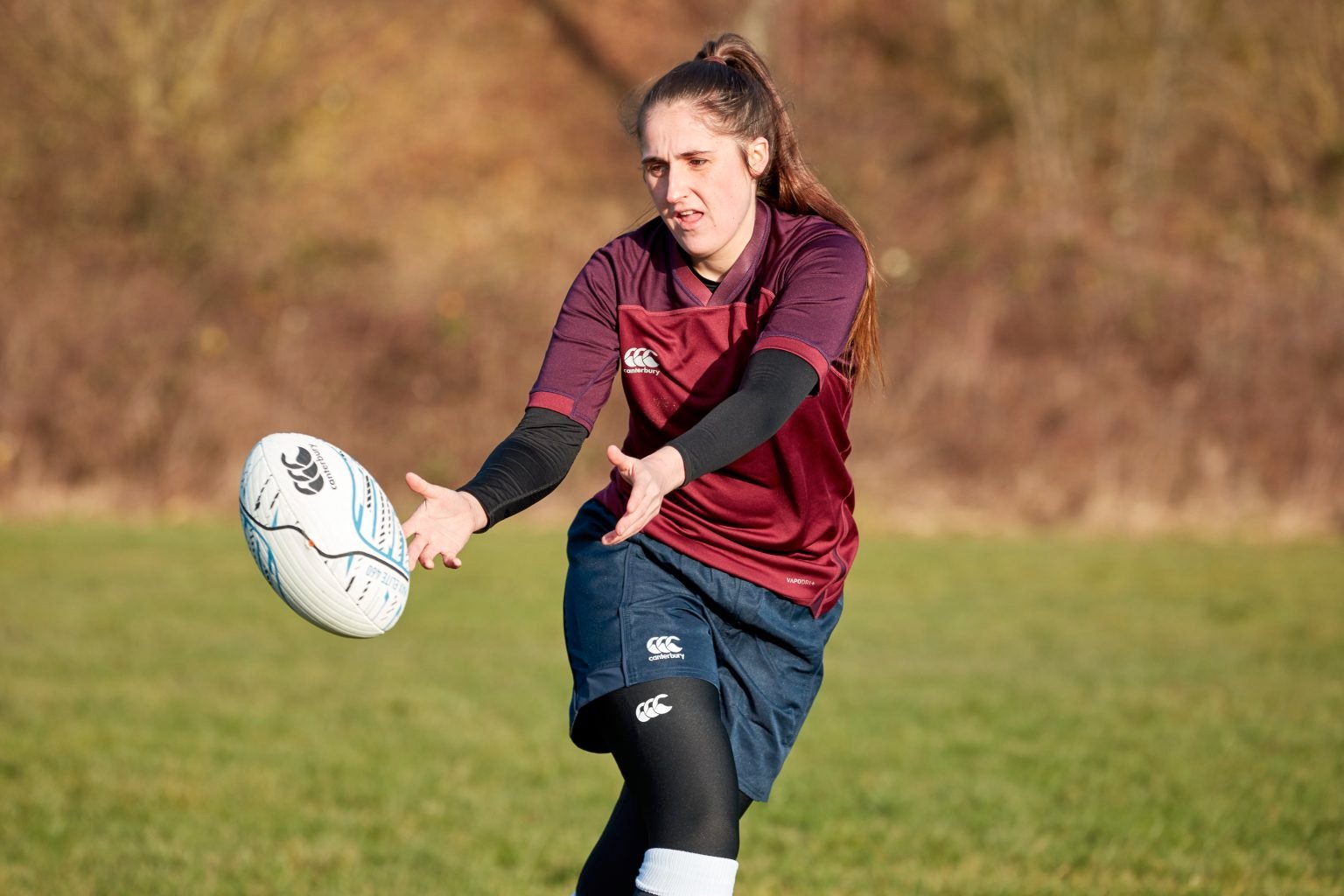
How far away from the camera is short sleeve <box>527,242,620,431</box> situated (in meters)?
3.04

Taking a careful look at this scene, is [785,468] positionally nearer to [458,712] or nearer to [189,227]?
[458,712]

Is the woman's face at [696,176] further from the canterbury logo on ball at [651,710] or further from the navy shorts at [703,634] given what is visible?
the canterbury logo on ball at [651,710]

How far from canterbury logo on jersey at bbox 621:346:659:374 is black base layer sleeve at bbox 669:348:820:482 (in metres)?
0.37

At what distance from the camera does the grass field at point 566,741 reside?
4699 mm

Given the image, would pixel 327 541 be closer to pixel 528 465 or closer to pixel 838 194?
pixel 528 465

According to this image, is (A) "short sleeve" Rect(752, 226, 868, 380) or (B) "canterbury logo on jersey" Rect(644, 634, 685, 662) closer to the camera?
(A) "short sleeve" Rect(752, 226, 868, 380)

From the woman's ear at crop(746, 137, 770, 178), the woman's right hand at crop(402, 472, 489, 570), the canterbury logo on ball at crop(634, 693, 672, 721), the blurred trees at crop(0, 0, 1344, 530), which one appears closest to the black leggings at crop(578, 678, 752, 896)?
the canterbury logo on ball at crop(634, 693, 672, 721)

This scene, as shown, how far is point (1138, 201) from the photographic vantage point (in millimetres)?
20422

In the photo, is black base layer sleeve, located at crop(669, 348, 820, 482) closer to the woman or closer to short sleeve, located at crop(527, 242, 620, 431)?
the woman

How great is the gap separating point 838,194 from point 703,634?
15.1 meters

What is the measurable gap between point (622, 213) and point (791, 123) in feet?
59.3

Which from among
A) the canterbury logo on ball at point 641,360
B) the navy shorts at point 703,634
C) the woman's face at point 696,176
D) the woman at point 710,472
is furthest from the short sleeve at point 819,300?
the navy shorts at point 703,634

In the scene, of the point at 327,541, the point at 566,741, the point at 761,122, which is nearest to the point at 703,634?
the point at 327,541

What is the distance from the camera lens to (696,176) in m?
2.88
